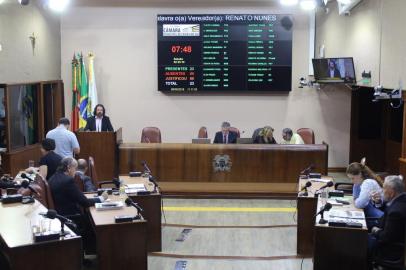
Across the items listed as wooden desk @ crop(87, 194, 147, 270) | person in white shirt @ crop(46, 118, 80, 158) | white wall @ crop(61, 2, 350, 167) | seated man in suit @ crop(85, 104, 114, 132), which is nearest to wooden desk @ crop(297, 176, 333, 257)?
wooden desk @ crop(87, 194, 147, 270)

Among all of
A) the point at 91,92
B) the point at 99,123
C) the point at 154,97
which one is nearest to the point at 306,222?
the point at 99,123

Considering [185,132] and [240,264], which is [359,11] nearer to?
[185,132]

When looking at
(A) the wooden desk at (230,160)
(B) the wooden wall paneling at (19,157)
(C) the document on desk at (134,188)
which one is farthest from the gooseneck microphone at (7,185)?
(A) the wooden desk at (230,160)

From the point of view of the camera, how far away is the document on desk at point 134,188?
6769 millimetres

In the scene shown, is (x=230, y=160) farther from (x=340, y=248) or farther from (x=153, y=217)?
(x=340, y=248)

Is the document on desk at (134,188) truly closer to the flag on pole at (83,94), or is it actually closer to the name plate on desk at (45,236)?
the name plate on desk at (45,236)

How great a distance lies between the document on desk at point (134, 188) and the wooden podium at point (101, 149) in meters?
2.77

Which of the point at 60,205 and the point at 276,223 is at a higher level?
the point at 60,205

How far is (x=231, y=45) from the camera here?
11.4m

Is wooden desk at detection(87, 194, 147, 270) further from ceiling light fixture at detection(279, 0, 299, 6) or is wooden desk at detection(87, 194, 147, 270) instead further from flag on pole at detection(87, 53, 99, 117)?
ceiling light fixture at detection(279, 0, 299, 6)

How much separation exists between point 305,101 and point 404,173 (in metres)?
4.31

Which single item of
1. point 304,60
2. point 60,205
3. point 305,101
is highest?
point 304,60

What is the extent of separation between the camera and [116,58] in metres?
11.9

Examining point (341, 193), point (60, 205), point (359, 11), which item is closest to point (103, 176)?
point (60, 205)
